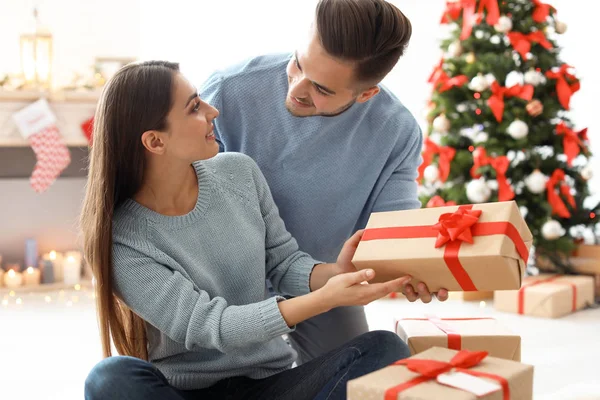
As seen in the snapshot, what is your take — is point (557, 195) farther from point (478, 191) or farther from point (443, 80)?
point (443, 80)

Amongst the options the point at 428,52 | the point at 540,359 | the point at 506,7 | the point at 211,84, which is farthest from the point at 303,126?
the point at 428,52

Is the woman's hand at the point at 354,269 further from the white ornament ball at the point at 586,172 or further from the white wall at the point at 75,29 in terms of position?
the white wall at the point at 75,29

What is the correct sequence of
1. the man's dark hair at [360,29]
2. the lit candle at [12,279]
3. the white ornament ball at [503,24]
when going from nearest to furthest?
the man's dark hair at [360,29] → the white ornament ball at [503,24] → the lit candle at [12,279]

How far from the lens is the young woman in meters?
1.68

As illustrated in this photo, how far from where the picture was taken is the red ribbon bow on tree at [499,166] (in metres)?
3.80

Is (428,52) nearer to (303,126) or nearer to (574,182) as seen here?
(574,182)

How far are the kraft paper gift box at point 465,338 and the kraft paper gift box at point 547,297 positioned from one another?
1754mm

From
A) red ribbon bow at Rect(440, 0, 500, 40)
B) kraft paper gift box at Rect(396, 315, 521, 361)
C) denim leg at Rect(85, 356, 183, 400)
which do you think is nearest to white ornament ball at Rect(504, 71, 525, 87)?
red ribbon bow at Rect(440, 0, 500, 40)

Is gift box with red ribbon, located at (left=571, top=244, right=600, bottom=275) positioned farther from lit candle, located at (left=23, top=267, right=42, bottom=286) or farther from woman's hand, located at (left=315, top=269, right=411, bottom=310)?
lit candle, located at (left=23, top=267, right=42, bottom=286)

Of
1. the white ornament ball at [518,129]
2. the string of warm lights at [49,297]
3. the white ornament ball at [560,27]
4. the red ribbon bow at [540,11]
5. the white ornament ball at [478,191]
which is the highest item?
the red ribbon bow at [540,11]

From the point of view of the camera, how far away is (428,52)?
5.08 meters

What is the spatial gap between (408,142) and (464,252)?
2.25ft

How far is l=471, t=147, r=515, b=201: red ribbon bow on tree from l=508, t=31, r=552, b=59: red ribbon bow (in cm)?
50

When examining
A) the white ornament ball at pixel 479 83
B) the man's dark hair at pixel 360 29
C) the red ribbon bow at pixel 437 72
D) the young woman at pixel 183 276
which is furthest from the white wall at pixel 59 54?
the man's dark hair at pixel 360 29
